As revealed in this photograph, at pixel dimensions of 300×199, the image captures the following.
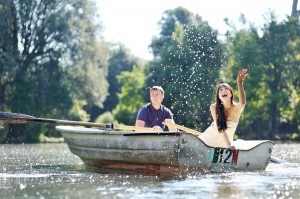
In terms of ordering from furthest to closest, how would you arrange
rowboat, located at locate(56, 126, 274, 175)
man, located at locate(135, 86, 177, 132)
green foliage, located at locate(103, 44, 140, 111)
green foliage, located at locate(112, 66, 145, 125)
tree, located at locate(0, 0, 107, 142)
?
green foliage, located at locate(103, 44, 140, 111) → green foliage, located at locate(112, 66, 145, 125) → tree, located at locate(0, 0, 107, 142) → man, located at locate(135, 86, 177, 132) → rowboat, located at locate(56, 126, 274, 175)

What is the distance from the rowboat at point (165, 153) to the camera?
11.6 m

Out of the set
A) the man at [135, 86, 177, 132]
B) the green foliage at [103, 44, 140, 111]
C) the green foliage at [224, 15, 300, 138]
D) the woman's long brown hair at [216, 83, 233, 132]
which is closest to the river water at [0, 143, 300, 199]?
the woman's long brown hair at [216, 83, 233, 132]

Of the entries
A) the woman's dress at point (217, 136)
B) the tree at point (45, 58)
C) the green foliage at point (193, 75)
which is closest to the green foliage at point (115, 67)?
the green foliage at point (193, 75)

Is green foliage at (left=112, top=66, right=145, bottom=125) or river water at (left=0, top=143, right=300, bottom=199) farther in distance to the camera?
green foliage at (left=112, top=66, right=145, bottom=125)

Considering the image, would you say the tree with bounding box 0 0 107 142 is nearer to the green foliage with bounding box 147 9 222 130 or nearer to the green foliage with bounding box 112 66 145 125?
the green foliage with bounding box 147 9 222 130

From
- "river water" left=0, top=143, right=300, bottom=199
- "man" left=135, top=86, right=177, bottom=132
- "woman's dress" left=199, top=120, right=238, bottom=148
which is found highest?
"man" left=135, top=86, right=177, bottom=132

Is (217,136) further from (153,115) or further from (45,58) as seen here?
(45,58)

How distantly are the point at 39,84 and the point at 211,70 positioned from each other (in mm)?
9248

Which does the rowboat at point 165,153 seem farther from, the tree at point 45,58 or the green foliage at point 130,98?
the green foliage at point 130,98

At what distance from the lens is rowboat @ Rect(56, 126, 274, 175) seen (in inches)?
455

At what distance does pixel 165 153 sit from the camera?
11.6 m

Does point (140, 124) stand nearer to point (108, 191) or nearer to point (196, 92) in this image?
point (108, 191)

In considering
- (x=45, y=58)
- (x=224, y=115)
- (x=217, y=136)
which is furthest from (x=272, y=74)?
(x=224, y=115)

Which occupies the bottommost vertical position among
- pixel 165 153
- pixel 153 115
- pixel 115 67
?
pixel 165 153
